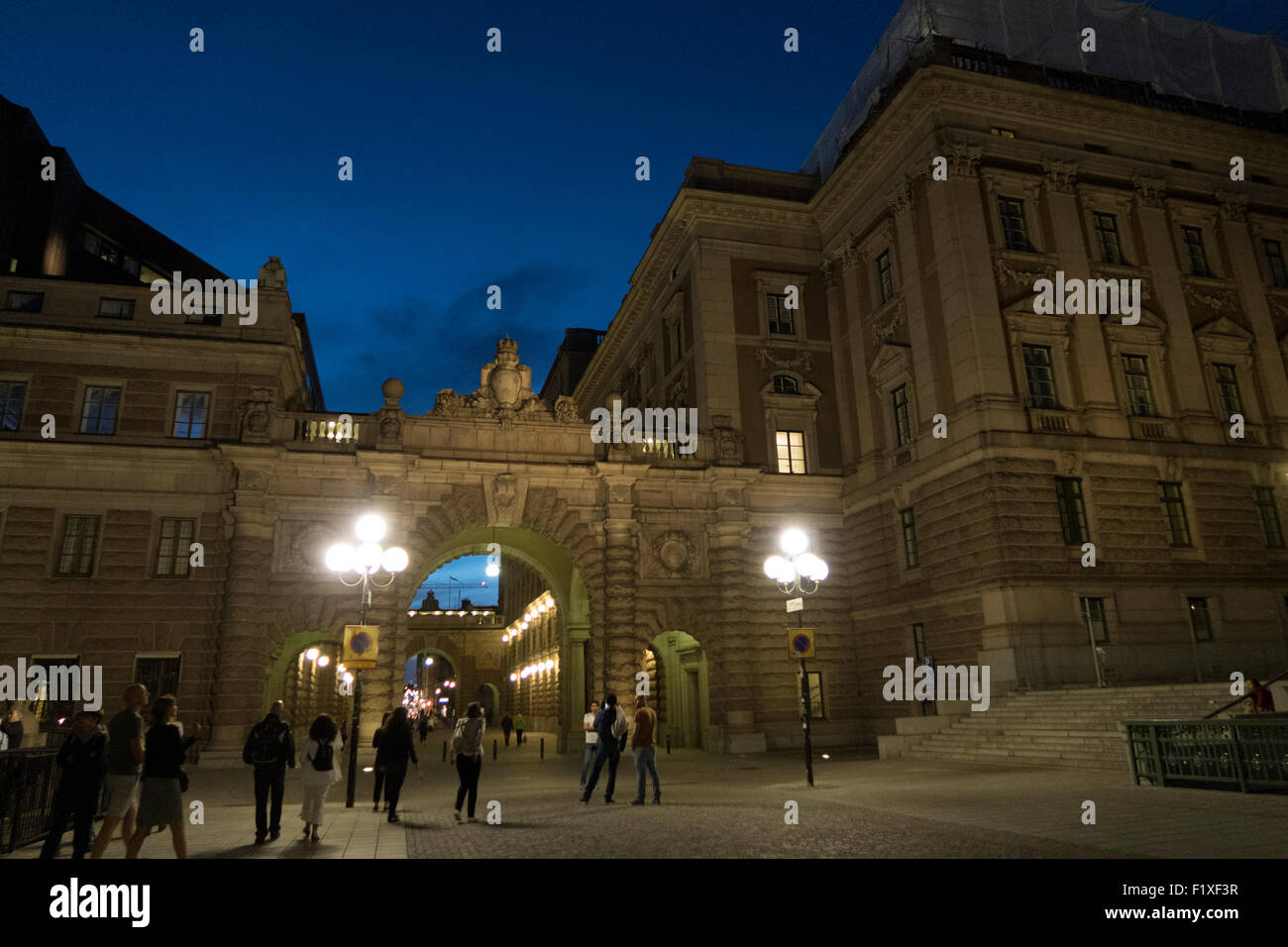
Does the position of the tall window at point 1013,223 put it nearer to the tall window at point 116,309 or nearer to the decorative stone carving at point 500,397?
the decorative stone carving at point 500,397

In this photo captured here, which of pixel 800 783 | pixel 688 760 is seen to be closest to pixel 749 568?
pixel 688 760

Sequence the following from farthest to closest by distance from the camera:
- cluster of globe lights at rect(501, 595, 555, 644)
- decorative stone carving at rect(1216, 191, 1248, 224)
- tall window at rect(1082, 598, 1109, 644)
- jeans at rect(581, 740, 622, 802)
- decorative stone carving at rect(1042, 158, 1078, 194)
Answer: cluster of globe lights at rect(501, 595, 555, 644) → decorative stone carving at rect(1216, 191, 1248, 224) → decorative stone carving at rect(1042, 158, 1078, 194) → tall window at rect(1082, 598, 1109, 644) → jeans at rect(581, 740, 622, 802)

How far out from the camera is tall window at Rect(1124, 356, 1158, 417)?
29234 mm

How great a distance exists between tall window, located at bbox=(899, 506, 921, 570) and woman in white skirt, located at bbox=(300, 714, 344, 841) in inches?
879

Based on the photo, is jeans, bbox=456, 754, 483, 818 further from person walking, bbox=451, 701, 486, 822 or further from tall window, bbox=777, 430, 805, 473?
tall window, bbox=777, 430, 805, 473

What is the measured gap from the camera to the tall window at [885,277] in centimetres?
3244

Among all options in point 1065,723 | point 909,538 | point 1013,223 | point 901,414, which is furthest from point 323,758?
point 1013,223

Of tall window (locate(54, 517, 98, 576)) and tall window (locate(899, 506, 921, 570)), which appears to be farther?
tall window (locate(899, 506, 921, 570))

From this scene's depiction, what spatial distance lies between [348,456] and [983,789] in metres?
22.4

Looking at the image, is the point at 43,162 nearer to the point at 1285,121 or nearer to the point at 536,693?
the point at 536,693

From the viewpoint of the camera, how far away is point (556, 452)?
1216 inches

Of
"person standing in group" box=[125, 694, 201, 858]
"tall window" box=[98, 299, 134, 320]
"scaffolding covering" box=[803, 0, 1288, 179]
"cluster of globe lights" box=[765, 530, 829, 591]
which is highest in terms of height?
"scaffolding covering" box=[803, 0, 1288, 179]

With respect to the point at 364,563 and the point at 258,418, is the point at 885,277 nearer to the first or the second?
the point at 258,418

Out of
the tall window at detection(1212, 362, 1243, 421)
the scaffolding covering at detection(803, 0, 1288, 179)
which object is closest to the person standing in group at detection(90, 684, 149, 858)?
the scaffolding covering at detection(803, 0, 1288, 179)
